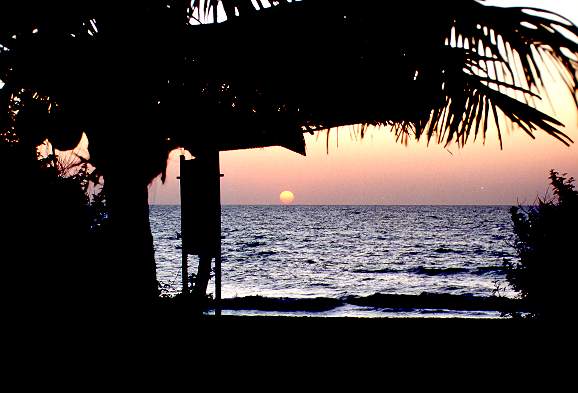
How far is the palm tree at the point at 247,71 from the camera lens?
218 cm

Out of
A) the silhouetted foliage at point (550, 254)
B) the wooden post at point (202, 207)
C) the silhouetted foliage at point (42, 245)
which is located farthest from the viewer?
the wooden post at point (202, 207)

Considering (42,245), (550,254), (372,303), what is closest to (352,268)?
(372,303)

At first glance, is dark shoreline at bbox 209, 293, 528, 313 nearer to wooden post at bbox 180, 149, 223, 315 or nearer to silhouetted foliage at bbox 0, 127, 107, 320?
wooden post at bbox 180, 149, 223, 315

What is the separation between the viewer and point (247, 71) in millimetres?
2916

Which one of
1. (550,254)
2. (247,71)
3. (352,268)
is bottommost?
(352,268)

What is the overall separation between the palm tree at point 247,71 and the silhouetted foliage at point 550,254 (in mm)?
2370

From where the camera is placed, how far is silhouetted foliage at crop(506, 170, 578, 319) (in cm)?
459

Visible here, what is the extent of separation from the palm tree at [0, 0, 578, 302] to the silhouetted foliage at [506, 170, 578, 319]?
2370 mm

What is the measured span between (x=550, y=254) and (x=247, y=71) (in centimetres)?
357

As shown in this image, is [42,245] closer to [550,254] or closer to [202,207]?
[202,207]

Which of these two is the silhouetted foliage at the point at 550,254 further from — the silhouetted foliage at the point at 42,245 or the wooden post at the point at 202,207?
the silhouetted foliage at the point at 42,245

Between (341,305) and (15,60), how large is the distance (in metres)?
22.8

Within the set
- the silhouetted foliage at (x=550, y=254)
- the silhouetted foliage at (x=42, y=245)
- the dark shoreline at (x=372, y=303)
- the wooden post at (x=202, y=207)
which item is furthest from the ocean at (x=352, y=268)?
the silhouetted foliage at (x=42, y=245)

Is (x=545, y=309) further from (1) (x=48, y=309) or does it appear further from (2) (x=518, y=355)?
(1) (x=48, y=309)
